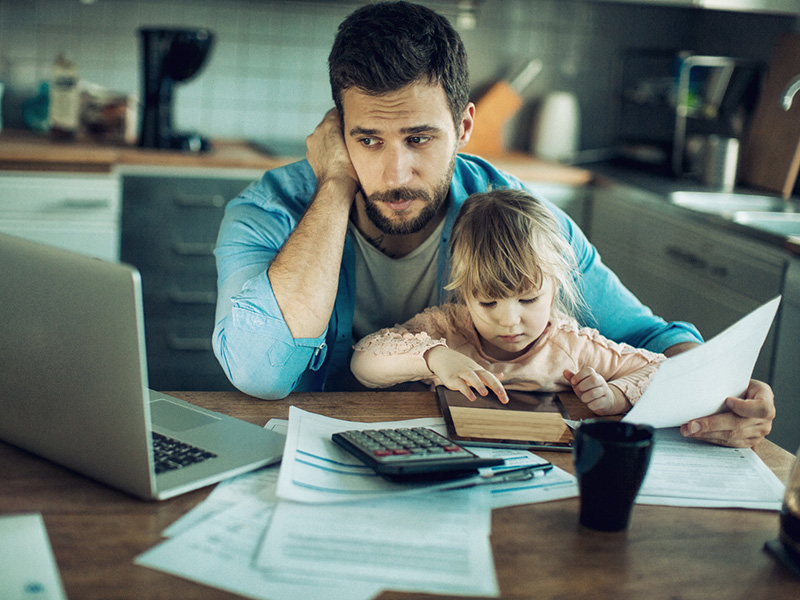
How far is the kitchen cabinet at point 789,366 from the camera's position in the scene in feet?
6.73

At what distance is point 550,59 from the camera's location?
365 cm

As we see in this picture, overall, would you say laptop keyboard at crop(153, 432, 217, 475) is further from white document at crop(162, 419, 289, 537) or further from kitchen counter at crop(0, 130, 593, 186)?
kitchen counter at crop(0, 130, 593, 186)

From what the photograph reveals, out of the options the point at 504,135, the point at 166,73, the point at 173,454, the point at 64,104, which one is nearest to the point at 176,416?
the point at 173,454

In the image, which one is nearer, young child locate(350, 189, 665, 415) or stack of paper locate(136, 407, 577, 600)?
stack of paper locate(136, 407, 577, 600)

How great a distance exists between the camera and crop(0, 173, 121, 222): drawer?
8.74 feet

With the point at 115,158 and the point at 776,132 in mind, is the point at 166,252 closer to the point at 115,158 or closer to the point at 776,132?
the point at 115,158

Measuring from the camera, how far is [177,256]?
286 centimetres

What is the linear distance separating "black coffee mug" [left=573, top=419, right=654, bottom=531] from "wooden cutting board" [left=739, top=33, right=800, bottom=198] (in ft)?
7.61

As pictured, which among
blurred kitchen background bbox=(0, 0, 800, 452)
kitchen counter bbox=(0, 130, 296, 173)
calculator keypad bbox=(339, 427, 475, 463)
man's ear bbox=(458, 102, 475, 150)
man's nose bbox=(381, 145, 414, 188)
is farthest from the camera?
kitchen counter bbox=(0, 130, 296, 173)

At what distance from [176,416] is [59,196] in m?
1.93

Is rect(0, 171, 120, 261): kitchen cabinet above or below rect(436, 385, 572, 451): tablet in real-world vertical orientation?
above

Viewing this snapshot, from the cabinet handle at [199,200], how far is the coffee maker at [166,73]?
198 mm

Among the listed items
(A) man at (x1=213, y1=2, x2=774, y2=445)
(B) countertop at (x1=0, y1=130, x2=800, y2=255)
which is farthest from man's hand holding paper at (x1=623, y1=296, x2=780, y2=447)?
(B) countertop at (x1=0, y1=130, x2=800, y2=255)

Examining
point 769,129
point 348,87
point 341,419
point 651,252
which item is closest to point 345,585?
point 341,419
